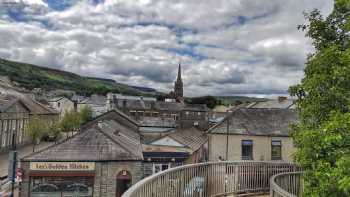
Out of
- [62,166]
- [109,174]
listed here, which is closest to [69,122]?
[62,166]

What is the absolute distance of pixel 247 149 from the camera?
25.6 metres

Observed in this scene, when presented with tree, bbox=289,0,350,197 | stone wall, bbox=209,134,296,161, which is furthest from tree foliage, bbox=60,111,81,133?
tree, bbox=289,0,350,197

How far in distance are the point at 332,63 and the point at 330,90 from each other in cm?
48

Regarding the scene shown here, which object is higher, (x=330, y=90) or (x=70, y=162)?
(x=330, y=90)

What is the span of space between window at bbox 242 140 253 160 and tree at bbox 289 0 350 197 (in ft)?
65.8

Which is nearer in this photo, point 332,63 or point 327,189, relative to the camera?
point 327,189

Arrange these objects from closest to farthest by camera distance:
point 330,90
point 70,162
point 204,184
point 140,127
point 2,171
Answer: point 330,90, point 204,184, point 70,162, point 2,171, point 140,127

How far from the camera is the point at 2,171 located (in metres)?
27.2

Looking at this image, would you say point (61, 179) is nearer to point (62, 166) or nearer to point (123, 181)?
point (62, 166)

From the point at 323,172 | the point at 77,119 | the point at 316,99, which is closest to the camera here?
the point at 323,172

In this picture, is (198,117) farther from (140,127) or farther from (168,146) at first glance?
(168,146)

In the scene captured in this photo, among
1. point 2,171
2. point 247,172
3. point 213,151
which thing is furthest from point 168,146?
point 247,172

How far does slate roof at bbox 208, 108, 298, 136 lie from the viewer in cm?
2542

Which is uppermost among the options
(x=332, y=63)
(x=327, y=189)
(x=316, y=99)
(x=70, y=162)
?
(x=332, y=63)
